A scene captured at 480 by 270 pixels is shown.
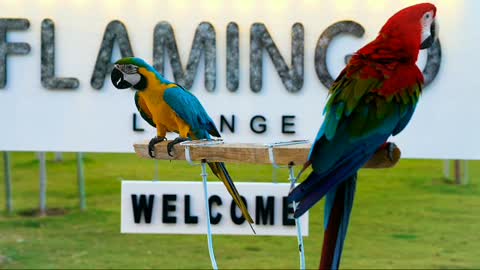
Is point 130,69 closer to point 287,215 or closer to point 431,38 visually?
point 431,38

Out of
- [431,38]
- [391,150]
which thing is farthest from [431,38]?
[391,150]

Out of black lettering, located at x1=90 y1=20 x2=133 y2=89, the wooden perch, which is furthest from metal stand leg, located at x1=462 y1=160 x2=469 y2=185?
the wooden perch

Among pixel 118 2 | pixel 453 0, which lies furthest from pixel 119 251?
pixel 453 0

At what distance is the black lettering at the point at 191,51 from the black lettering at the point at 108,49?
141 mm

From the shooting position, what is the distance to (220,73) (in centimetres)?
392

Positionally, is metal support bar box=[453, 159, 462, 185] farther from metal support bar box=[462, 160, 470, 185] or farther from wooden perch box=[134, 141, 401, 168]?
wooden perch box=[134, 141, 401, 168]

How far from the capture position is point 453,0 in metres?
3.83

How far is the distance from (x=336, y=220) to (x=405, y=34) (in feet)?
1.31

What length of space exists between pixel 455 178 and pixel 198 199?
3.26m

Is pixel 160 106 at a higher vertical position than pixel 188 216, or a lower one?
higher

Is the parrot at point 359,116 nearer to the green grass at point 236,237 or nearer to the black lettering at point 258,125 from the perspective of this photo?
the black lettering at point 258,125

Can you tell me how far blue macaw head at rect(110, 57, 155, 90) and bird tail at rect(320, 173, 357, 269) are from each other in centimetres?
95

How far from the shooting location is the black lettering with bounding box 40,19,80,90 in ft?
12.9

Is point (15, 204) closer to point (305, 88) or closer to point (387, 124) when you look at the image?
point (305, 88)
